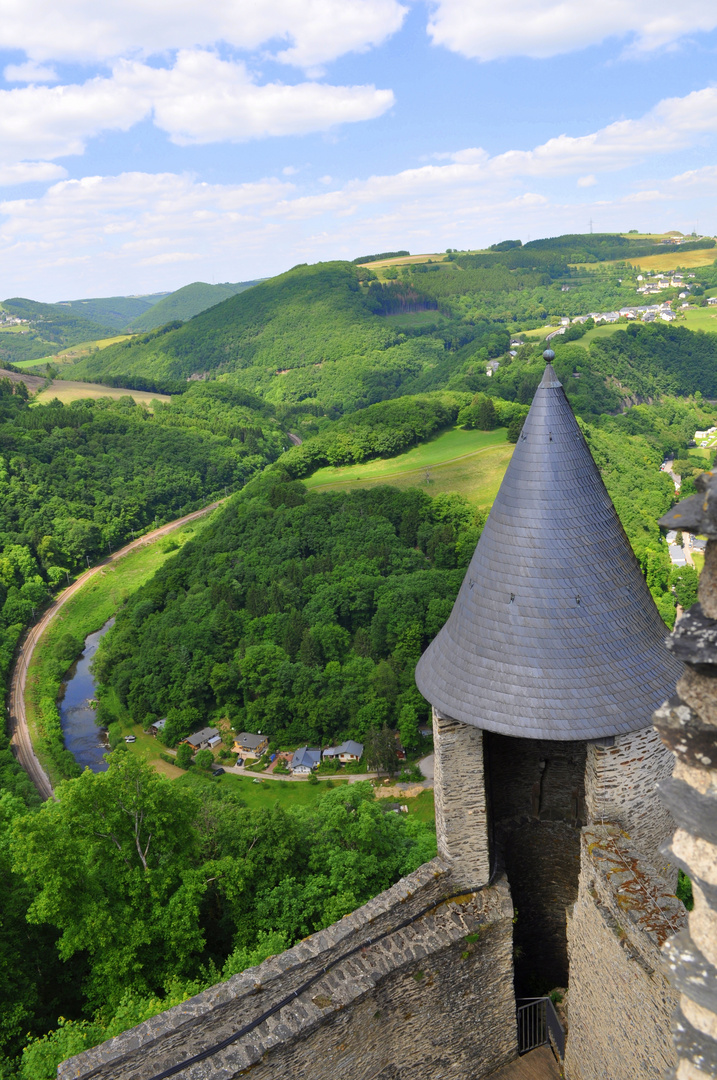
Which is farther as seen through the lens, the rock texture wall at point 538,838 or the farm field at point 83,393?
the farm field at point 83,393

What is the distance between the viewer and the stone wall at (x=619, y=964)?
7.96m

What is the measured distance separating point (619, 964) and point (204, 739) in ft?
185

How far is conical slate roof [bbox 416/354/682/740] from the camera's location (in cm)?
920

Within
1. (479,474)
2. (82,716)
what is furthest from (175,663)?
(479,474)

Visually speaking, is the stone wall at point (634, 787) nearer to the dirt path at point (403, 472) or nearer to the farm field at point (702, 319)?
the dirt path at point (403, 472)

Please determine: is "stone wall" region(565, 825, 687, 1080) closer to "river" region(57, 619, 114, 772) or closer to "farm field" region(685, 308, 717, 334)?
"river" region(57, 619, 114, 772)

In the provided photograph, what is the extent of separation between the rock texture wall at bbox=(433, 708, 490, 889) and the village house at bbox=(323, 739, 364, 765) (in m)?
48.0

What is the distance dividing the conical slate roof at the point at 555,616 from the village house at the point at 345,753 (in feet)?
163

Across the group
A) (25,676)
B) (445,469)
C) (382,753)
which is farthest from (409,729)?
(445,469)

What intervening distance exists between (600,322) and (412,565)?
414ft

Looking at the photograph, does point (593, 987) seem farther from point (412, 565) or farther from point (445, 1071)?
point (412, 565)

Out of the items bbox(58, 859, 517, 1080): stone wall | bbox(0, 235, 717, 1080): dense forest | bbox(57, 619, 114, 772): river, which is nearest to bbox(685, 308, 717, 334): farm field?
bbox(0, 235, 717, 1080): dense forest

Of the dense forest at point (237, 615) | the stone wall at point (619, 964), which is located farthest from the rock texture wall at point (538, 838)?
the dense forest at point (237, 615)

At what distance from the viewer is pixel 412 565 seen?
74.4 metres
